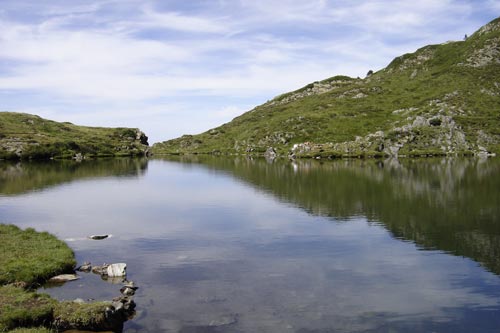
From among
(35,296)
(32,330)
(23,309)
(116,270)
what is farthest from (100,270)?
(32,330)

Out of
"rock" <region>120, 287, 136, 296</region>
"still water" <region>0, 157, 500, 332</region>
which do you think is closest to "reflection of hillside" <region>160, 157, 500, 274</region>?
"still water" <region>0, 157, 500, 332</region>

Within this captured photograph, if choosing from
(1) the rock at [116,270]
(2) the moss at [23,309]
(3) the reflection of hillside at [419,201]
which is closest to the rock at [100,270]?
(1) the rock at [116,270]

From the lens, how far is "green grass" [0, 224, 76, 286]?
4403 cm

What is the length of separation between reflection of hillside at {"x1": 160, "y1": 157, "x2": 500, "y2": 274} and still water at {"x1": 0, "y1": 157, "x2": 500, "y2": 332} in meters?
0.42

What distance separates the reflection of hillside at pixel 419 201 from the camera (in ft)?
217

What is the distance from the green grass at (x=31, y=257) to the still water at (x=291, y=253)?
9.79 feet

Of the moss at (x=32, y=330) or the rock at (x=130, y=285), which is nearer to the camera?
the moss at (x=32, y=330)

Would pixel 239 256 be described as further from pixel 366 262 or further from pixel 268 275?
pixel 366 262

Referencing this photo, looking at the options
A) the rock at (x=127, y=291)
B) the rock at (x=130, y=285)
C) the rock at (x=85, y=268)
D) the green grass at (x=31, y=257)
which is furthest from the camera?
the rock at (x=85, y=268)

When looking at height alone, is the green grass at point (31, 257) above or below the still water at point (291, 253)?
above

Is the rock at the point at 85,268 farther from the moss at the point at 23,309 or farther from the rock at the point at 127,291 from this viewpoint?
the moss at the point at 23,309

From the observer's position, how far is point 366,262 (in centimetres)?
5406

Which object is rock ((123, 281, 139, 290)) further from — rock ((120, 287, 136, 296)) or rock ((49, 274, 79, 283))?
rock ((49, 274, 79, 283))

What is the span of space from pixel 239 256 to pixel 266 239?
10707 millimetres
